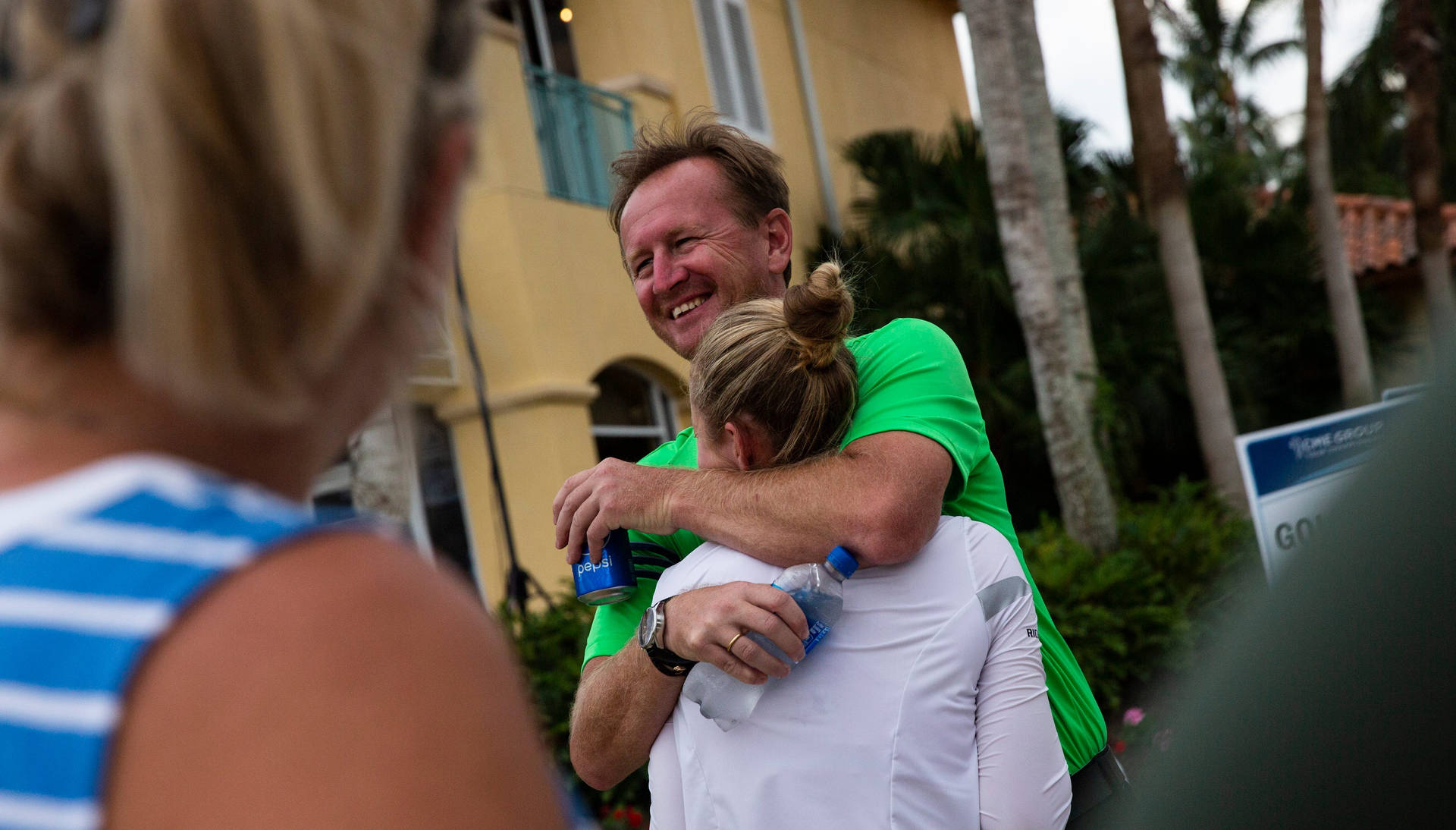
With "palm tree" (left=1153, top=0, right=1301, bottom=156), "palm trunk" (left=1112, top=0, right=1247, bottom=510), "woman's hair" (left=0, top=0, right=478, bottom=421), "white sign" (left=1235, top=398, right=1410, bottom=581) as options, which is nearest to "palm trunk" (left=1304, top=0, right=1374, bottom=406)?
"palm trunk" (left=1112, top=0, right=1247, bottom=510)

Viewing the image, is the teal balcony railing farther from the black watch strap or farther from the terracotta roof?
the terracotta roof

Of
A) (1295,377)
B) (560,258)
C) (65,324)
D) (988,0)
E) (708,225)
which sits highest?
(988,0)

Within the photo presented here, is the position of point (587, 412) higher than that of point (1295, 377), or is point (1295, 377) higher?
point (587, 412)

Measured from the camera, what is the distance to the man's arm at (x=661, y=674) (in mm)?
1922

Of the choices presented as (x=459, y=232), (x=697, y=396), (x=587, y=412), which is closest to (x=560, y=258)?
(x=587, y=412)

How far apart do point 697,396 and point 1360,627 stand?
6.13 ft

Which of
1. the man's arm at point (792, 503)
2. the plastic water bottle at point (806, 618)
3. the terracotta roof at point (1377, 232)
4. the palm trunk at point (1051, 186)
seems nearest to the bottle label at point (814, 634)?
the plastic water bottle at point (806, 618)

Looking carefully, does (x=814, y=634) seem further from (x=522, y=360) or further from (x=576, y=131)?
(x=576, y=131)

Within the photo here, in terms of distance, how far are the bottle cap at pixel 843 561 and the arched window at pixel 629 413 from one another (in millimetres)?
9011

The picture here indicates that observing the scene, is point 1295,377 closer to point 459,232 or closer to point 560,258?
point 560,258

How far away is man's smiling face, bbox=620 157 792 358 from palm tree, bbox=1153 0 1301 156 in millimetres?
32723

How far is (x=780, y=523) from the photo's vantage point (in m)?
2.08

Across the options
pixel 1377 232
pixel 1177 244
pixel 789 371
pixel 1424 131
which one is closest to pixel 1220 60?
pixel 1377 232

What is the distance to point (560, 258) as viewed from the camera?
10.1 meters
